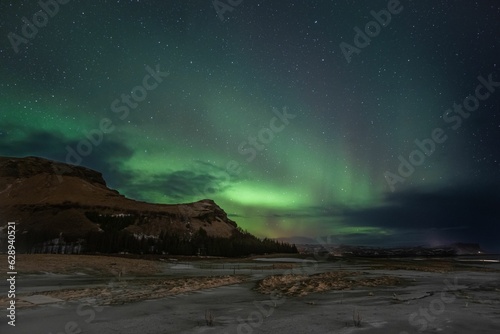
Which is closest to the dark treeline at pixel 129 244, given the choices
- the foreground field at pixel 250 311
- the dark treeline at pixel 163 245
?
A: the dark treeline at pixel 163 245

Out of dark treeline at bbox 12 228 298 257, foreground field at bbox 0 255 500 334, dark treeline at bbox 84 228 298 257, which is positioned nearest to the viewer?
foreground field at bbox 0 255 500 334

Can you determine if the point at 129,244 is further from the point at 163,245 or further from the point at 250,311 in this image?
the point at 250,311

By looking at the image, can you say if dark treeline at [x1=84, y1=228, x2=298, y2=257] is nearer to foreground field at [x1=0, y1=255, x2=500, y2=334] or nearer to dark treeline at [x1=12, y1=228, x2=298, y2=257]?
dark treeline at [x1=12, y1=228, x2=298, y2=257]

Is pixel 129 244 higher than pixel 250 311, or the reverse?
pixel 129 244

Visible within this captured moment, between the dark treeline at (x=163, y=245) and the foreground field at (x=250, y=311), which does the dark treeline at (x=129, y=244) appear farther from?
the foreground field at (x=250, y=311)

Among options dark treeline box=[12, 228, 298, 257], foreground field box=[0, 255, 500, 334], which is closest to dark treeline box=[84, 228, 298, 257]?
dark treeline box=[12, 228, 298, 257]

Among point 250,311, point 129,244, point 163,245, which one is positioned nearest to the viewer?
point 250,311

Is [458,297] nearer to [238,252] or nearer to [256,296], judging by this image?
[256,296]

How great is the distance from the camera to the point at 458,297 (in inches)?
978

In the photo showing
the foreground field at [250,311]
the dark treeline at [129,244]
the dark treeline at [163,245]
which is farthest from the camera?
the dark treeline at [129,244]

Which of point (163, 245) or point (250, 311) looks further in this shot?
point (163, 245)

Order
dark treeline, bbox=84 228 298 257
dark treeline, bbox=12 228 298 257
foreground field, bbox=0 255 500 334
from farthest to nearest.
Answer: dark treeline, bbox=12 228 298 257, dark treeline, bbox=84 228 298 257, foreground field, bbox=0 255 500 334

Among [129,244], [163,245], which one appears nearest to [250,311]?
[129,244]

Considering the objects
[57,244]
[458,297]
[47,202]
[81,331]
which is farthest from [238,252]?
[81,331]
